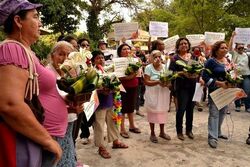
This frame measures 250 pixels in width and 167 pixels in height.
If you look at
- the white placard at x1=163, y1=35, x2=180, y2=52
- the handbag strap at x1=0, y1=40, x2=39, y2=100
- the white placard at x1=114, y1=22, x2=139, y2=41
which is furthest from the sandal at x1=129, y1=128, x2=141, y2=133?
the handbag strap at x1=0, y1=40, x2=39, y2=100

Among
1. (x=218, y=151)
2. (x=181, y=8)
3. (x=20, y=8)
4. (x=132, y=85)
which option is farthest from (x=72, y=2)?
(x=20, y=8)

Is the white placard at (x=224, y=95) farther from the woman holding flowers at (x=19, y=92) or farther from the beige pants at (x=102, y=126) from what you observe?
the woman holding flowers at (x=19, y=92)

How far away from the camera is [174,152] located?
503cm

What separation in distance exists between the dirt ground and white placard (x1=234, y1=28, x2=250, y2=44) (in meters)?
3.10

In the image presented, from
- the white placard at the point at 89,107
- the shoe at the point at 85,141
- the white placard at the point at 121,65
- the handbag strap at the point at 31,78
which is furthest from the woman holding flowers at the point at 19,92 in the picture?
the shoe at the point at 85,141

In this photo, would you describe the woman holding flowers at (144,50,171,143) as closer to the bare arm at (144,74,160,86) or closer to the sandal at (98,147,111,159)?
the bare arm at (144,74,160,86)

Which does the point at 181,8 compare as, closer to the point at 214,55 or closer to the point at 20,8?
the point at 214,55

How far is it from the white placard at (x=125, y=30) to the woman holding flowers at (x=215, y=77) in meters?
2.49

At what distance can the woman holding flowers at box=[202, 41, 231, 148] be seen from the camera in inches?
203

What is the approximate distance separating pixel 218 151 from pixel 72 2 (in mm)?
12973

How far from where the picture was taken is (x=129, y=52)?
560cm

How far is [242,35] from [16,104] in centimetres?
791

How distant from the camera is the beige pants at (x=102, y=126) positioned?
4.70m

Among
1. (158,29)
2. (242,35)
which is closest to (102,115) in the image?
(158,29)
